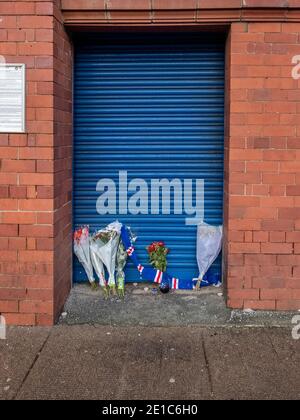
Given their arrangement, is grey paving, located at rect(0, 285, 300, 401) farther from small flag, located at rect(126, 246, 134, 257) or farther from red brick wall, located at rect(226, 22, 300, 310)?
small flag, located at rect(126, 246, 134, 257)

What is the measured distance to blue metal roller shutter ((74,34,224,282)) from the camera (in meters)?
5.51

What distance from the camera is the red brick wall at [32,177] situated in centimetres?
471

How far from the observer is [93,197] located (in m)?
5.68

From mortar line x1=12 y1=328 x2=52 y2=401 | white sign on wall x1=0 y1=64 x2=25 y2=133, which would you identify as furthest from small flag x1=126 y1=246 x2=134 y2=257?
white sign on wall x1=0 y1=64 x2=25 y2=133

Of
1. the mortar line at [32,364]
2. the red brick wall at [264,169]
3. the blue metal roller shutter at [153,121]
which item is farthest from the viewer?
the blue metal roller shutter at [153,121]

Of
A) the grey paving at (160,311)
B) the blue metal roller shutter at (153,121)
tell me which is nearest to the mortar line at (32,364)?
the grey paving at (160,311)

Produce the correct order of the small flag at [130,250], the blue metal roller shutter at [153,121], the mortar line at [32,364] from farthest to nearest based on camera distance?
the small flag at [130,250] → the blue metal roller shutter at [153,121] → the mortar line at [32,364]

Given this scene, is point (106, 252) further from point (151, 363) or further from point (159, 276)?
point (151, 363)

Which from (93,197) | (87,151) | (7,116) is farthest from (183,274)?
(7,116)

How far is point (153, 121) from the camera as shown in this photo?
18.3ft

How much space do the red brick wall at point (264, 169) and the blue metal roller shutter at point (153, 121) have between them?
55 centimetres

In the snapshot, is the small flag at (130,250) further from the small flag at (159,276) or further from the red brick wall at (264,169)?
the red brick wall at (264,169)

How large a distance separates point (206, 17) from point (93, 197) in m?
2.02

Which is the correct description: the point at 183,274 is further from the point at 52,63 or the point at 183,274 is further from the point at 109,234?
the point at 52,63
